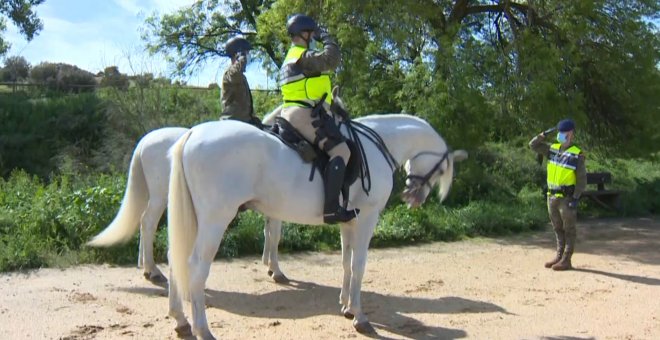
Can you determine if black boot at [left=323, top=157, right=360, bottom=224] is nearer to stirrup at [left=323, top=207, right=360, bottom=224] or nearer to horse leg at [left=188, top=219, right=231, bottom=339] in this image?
stirrup at [left=323, top=207, right=360, bottom=224]

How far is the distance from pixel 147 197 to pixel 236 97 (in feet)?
5.37

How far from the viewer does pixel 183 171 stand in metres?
5.30

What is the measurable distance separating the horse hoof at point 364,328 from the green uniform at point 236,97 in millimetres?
2959

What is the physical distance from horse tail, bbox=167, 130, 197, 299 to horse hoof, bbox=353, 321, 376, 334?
1.62 metres

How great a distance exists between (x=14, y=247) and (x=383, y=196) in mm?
5098

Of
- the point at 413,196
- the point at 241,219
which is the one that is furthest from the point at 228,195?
the point at 241,219

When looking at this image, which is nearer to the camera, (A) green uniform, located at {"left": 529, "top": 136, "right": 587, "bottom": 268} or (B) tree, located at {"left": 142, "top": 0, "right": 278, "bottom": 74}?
(A) green uniform, located at {"left": 529, "top": 136, "right": 587, "bottom": 268}

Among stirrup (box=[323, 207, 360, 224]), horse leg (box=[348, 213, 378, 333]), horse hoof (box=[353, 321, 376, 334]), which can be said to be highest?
stirrup (box=[323, 207, 360, 224])

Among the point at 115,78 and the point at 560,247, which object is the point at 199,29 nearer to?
the point at 115,78

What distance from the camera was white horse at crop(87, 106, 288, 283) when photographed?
7.21 meters

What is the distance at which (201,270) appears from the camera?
204 inches

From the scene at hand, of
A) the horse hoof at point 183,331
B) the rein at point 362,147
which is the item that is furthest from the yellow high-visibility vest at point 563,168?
the horse hoof at point 183,331

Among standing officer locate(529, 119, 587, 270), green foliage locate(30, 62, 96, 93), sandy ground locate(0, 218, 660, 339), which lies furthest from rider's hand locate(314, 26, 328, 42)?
green foliage locate(30, 62, 96, 93)

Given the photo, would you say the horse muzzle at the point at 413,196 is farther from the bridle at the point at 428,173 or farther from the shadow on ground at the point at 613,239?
the shadow on ground at the point at 613,239
